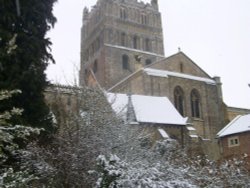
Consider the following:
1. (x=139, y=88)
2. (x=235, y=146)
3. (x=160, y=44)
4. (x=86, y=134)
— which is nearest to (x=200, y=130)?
(x=139, y=88)

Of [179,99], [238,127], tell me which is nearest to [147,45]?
[179,99]

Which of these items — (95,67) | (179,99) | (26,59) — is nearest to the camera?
(26,59)

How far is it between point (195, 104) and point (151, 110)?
473 inches

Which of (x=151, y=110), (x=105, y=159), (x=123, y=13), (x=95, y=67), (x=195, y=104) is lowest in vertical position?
(x=105, y=159)

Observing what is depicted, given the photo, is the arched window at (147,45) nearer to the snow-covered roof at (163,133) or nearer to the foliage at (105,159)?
the snow-covered roof at (163,133)

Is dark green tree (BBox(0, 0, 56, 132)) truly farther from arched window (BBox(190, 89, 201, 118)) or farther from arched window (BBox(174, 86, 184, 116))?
arched window (BBox(190, 89, 201, 118))

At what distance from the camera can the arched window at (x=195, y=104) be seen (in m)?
45.0

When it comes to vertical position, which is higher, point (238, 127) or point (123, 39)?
point (123, 39)

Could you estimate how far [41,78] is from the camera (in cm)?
1398

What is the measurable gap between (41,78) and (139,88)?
29.3 m

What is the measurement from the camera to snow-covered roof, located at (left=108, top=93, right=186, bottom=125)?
32906mm

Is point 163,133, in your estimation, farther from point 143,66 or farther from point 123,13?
point 123,13

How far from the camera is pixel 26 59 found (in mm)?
13750

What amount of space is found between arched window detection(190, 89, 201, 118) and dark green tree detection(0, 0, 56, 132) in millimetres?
31682
